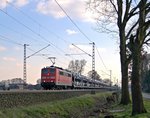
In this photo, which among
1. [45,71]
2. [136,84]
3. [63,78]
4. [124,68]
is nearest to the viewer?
Answer: [136,84]

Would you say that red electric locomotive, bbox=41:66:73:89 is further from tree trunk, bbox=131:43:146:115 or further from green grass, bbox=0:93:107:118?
tree trunk, bbox=131:43:146:115

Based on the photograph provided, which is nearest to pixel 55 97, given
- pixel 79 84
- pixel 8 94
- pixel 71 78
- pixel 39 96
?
pixel 39 96

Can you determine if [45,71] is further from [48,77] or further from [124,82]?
[124,82]

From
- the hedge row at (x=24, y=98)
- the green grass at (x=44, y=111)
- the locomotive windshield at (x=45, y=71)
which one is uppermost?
the locomotive windshield at (x=45, y=71)

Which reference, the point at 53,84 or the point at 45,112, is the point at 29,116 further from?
the point at 53,84

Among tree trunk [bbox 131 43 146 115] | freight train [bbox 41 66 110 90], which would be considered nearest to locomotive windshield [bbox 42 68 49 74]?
freight train [bbox 41 66 110 90]

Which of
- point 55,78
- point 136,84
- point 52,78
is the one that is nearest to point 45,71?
point 52,78

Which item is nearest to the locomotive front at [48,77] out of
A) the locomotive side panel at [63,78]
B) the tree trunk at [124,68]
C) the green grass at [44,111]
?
the locomotive side panel at [63,78]

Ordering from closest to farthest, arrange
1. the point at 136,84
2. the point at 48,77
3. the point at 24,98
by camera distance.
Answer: the point at 136,84, the point at 24,98, the point at 48,77

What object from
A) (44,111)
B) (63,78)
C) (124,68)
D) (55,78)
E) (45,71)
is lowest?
(44,111)

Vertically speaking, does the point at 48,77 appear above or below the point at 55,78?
above

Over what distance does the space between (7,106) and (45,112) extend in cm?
288

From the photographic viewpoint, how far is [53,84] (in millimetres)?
55875

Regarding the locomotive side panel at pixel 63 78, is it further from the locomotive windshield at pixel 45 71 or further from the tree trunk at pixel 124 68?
the tree trunk at pixel 124 68
